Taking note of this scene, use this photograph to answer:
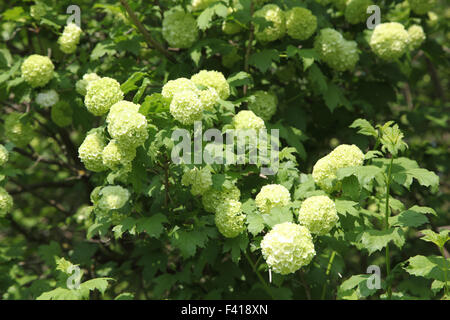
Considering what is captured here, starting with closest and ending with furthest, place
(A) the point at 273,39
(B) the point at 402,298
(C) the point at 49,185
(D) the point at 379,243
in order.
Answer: (D) the point at 379,243 < (B) the point at 402,298 < (A) the point at 273,39 < (C) the point at 49,185

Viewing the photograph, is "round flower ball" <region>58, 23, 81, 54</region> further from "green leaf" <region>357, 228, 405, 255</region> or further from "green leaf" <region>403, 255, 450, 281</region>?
"green leaf" <region>403, 255, 450, 281</region>

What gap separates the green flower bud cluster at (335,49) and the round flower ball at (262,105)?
55cm

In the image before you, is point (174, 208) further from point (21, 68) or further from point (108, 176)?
point (21, 68)

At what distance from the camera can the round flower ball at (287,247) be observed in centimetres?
223

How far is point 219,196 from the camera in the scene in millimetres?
2750

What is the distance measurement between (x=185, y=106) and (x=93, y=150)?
64cm

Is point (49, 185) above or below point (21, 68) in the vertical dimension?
below

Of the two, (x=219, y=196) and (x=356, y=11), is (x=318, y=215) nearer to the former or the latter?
(x=219, y=196)

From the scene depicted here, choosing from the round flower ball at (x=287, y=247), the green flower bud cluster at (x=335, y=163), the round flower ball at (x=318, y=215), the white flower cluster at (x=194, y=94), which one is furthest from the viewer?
the green flower bud cluster at (x=335, y=163)

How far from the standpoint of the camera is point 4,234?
19.3 feet

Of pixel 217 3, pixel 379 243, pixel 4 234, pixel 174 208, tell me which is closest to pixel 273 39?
pixel 217 3

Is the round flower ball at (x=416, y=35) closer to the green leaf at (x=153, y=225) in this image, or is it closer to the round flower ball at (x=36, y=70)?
the green leaf at (x=153, y=225)

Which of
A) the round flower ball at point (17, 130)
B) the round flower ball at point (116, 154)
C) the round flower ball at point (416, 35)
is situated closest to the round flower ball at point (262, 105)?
the round flower ball at point (116, 154)
